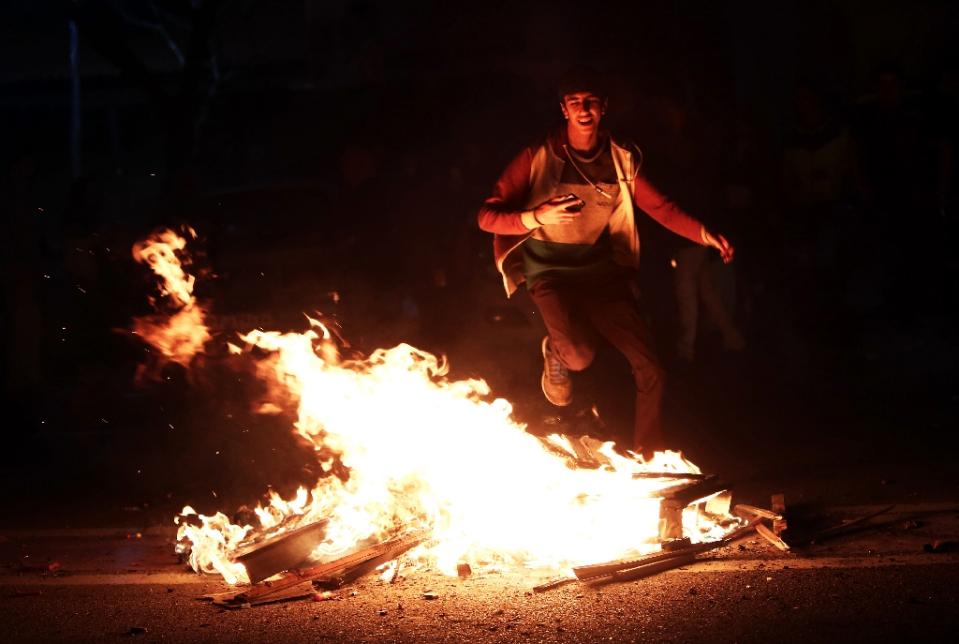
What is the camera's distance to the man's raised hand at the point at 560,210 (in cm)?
638

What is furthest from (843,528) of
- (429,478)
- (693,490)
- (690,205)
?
(690,205)

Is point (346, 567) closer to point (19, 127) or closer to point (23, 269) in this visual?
point (23, 269)

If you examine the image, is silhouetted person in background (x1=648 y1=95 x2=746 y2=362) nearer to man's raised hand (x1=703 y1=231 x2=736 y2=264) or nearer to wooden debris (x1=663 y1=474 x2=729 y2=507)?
man's raised hand (x1=703 y1=231 x2=736 y2=264)

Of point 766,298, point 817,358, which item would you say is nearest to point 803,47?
point 766,298

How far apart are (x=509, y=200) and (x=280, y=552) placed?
2464 millimetres

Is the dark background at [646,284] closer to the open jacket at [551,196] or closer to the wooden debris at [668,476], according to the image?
the wooden debris at [668,476]

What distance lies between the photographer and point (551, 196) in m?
6.71

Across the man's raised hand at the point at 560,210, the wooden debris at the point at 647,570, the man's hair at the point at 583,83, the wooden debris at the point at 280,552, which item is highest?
the man's hair at the point at 583,83

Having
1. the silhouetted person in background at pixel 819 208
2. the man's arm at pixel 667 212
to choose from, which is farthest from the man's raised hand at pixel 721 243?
the silhouetted person in background at pixel 819 208

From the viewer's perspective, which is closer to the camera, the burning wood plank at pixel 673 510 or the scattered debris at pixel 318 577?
the scattered debris at pixel 318 577

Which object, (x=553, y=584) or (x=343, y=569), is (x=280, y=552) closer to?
(x=343, y=569)

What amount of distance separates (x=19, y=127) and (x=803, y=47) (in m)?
17.9

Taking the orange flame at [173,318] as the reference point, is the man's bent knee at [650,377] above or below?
below

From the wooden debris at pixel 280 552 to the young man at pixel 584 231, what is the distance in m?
2.03
